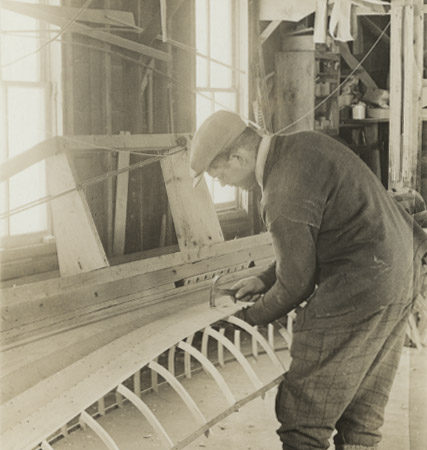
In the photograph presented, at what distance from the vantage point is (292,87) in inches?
366

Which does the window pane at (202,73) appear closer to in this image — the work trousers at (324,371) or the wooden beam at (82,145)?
the wooden beam at (82,145)

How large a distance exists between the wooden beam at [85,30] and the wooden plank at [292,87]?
7.39ft

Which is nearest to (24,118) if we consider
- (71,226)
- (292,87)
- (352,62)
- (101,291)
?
(71,226)

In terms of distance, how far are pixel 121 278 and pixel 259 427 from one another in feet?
4.44

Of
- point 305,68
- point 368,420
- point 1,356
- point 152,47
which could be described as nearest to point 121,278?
point 1,356

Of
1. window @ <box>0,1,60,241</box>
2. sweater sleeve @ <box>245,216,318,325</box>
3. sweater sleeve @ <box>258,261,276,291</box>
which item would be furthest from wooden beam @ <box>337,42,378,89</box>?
sweater sleeve @ <box>245,216,318,325</box>

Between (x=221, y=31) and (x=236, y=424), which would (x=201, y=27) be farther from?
(x=236, y=424)

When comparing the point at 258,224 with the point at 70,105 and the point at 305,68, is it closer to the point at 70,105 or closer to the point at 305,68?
the point at 305,68

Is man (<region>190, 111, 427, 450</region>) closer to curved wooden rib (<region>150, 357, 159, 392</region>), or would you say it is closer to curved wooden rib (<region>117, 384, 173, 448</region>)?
curved wooden rib (<region>117, 384, 173, 448</region>)

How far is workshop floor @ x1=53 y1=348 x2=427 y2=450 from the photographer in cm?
463

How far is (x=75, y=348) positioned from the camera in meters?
4.34

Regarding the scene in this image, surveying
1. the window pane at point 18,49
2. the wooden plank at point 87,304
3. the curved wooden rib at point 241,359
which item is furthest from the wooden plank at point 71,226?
the curved wooden rib at point 241,359

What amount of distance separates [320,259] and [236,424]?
1.92 m

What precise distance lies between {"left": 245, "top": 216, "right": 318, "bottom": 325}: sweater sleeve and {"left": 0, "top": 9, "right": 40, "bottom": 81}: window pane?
321 cm
